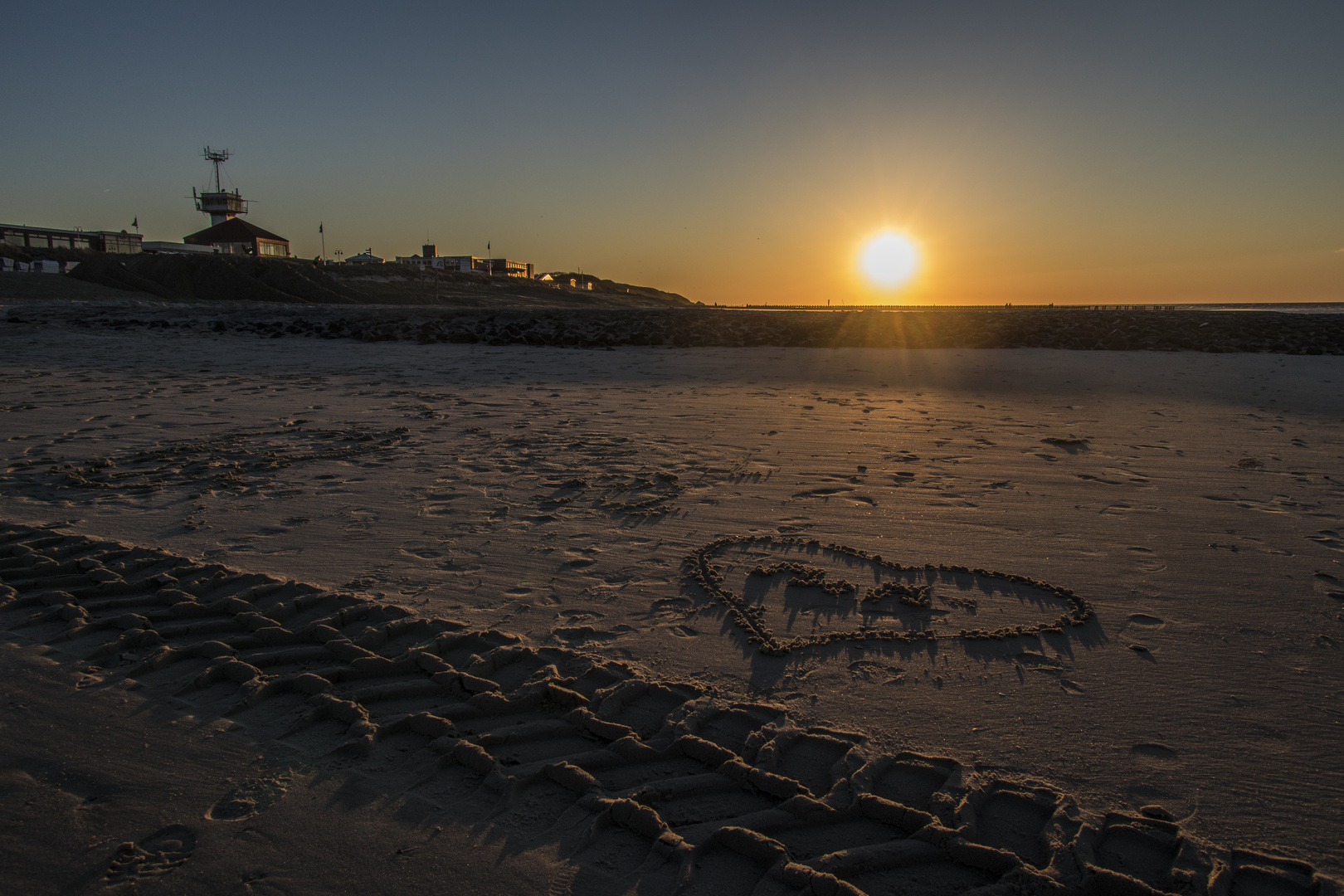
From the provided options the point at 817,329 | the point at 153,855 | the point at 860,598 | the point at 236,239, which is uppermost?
the point at 236,239

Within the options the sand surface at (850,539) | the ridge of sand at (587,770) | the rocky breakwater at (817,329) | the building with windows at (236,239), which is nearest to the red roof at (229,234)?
the building with windows at (236,239)

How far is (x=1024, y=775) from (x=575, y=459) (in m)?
3.80

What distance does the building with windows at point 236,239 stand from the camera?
4725cm

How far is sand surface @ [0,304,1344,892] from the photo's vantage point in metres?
2.17

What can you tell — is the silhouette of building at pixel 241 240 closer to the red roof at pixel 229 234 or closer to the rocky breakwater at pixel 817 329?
the red roof at pixel 229 234

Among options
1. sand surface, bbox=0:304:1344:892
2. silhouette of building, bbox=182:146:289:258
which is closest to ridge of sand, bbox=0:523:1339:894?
sand surface, bbox=0:304:1344:892

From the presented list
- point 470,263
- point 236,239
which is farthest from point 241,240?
point 470,263

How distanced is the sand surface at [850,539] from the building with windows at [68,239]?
167 ft

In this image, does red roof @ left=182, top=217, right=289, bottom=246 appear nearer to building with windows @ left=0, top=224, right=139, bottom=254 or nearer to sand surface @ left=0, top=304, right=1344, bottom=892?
building with windows @ left=0, top=224, right=139, bottom=254

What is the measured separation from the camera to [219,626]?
2.76m

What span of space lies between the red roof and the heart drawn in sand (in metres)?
54.0

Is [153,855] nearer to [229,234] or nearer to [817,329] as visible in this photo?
[817,329]

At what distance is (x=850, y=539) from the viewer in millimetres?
3785

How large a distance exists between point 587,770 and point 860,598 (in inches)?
60.5
